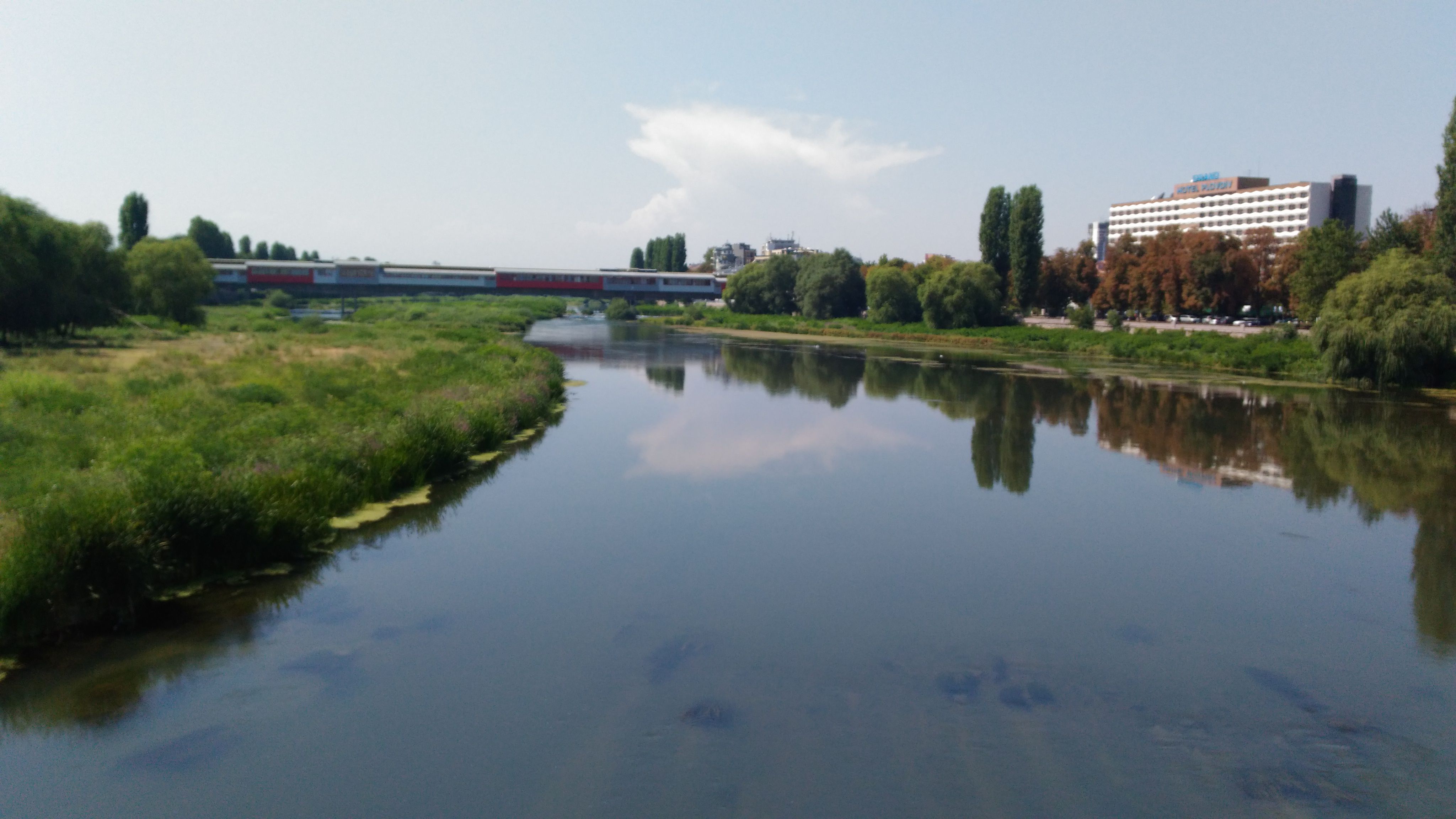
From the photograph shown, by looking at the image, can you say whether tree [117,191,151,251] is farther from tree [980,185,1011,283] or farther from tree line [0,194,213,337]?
tree [980,185,1011,283]

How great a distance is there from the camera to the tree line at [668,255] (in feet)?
386

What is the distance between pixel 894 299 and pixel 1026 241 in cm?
974

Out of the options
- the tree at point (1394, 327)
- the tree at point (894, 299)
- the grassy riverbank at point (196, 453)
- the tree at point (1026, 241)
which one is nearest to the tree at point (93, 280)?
the grassy riverbank at point (196, 453)

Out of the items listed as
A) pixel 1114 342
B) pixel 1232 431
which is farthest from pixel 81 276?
pixel 1114 342

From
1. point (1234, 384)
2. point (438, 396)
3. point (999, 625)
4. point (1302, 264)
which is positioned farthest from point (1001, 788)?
point (1302, 264)

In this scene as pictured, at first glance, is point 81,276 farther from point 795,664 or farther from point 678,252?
point 678,252

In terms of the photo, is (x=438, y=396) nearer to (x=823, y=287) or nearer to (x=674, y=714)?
(x=674, y=714)

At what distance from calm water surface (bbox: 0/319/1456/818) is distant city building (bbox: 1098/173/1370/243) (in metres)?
89.7

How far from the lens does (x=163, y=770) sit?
259 inches

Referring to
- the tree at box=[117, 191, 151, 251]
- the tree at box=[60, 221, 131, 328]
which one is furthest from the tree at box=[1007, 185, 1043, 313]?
the tree at box=[117, 191, 151, 251]

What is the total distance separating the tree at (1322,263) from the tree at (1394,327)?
7.43m

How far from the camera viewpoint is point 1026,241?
59.5m

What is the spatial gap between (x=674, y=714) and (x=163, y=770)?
3.66 meters

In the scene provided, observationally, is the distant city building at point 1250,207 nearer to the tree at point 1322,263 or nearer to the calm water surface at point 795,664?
the tree at point 1322,263
